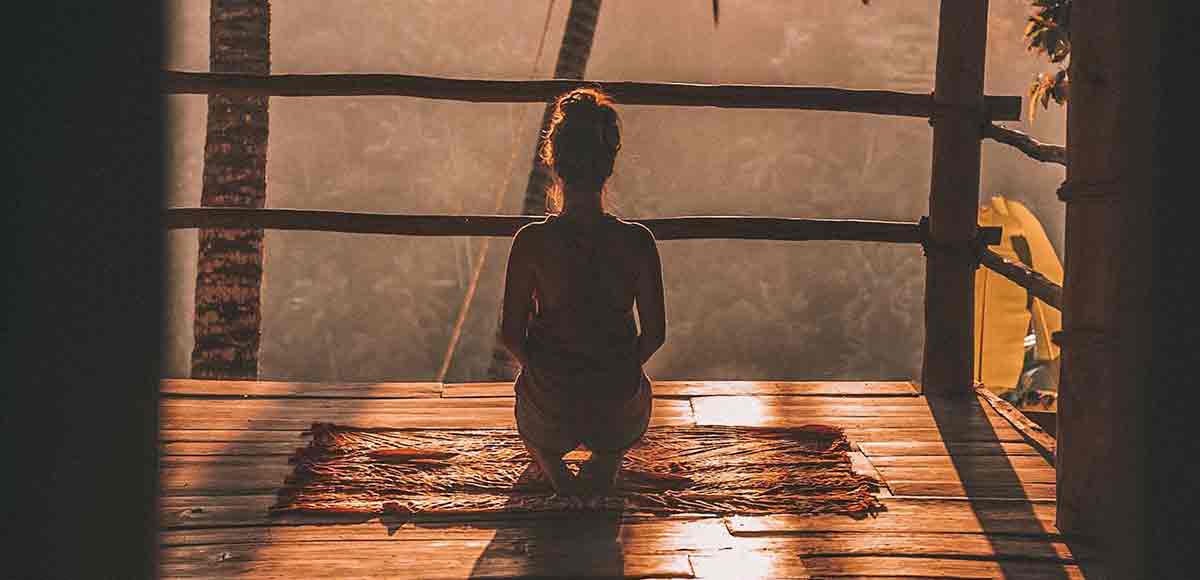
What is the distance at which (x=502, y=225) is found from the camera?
452 centimetres

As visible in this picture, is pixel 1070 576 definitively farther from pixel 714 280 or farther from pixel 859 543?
pixel 714 280

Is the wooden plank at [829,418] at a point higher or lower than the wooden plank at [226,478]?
higher

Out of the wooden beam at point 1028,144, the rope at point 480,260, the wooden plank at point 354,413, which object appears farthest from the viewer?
the rope at point 480,260

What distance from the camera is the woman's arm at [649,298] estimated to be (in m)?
3.11

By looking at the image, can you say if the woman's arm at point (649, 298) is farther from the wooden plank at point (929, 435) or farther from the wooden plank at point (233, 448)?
the wooden plank at point (233, 448)

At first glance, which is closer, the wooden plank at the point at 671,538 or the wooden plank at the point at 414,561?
the wooden plank at the point at 414,561

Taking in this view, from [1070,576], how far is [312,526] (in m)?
1.79

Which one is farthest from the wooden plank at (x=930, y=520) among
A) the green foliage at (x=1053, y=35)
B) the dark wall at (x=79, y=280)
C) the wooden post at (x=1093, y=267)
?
the green foliage at (x=1053, y=35)

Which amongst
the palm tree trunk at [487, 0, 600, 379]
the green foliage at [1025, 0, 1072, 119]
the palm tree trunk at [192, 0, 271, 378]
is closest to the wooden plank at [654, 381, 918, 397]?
the green foliage at [1025, 0, 1072, 119]

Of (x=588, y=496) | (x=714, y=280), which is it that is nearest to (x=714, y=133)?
(x=714, y=280)

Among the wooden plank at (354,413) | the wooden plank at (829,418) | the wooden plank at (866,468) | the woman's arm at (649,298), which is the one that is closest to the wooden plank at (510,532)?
the woman's arm at (649,298)

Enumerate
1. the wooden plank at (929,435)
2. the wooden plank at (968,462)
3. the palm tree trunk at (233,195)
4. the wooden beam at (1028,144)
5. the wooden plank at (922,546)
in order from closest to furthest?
1. the wooden plank at (922,546)
2. the wooden plank at (968,462)
3. the wooden plank at (929,435)
4. the wooden beam at (1028,144)
5. the palm tree trunk at (233,195)

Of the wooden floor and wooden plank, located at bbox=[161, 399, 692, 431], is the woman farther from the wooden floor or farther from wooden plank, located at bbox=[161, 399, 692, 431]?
wooden plank, located at bbox=[161, 399, 692, 431]

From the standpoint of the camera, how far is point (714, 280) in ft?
51.4
